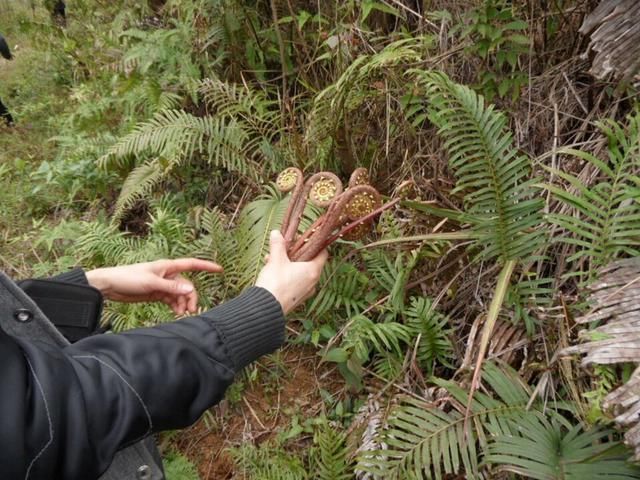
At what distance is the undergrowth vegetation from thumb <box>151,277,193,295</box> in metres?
0.70

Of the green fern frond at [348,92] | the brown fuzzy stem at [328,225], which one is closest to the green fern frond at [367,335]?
the brown fuzzy stem at [328,225]

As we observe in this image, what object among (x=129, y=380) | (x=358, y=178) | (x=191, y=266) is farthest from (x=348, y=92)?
(x=129, y=380)

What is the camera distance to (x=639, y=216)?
5.64ft

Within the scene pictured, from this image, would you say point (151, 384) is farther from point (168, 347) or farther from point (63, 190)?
point (63, 190)

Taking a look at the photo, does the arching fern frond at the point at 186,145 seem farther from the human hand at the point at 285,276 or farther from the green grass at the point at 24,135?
the human hand at the point at 285,276

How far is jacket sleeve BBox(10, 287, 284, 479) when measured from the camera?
1.00m

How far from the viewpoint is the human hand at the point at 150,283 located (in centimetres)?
178

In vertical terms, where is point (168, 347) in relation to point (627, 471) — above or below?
above

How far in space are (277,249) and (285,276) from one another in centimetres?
10

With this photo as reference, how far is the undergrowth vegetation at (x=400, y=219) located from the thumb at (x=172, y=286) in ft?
2.28

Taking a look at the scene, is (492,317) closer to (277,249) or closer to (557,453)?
(557,453)

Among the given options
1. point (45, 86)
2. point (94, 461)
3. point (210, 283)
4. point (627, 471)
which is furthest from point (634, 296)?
point (45, 86)

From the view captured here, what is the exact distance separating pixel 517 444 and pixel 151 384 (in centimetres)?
115

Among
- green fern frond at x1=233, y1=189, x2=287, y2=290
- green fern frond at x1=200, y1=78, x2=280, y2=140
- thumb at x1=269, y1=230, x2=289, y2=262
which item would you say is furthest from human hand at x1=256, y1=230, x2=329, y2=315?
green fern frond at x1=200, y1=78, x2=280, y2=140
